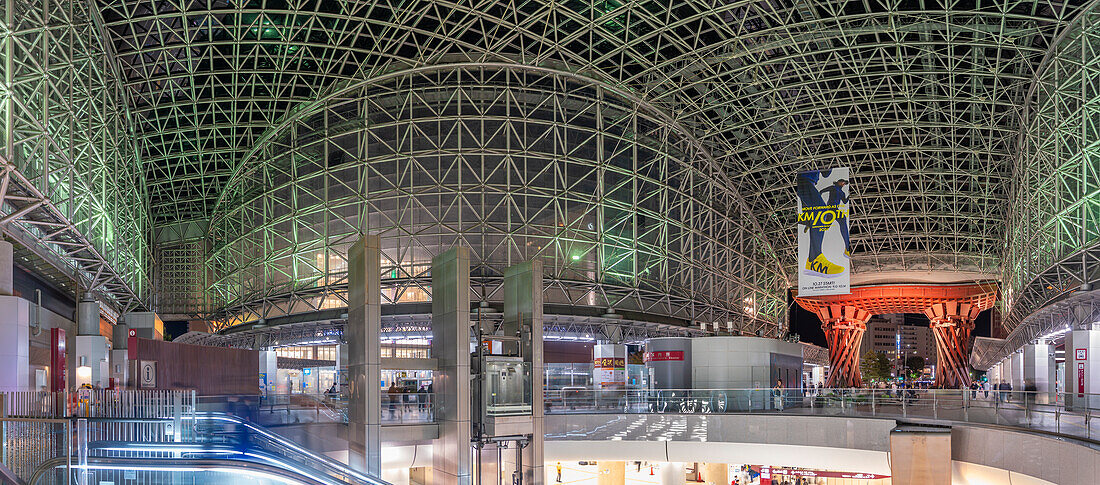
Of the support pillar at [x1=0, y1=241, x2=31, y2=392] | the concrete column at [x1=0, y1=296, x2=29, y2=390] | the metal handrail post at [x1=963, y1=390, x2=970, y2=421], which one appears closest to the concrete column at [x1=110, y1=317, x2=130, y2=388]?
the support pillar at [x1=0, y1=241, x2=31, y2=392]

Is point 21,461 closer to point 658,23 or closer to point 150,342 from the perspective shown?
point 150,342

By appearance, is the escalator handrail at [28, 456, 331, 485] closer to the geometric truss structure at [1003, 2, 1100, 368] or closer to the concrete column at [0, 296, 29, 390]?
the concrete column at [0, 296, 29, 390]

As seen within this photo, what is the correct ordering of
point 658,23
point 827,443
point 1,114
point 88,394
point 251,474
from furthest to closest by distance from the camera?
point 658,23 < point 827,443 < point 1,114 < point 88,394 < point 251,474

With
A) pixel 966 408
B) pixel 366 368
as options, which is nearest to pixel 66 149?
pixel 366 368

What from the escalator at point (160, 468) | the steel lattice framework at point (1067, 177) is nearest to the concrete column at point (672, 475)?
the steel lattice framework at point (1067, 177)

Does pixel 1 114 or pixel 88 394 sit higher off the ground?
pixel 1 114

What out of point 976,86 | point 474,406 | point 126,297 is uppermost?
point 976,86

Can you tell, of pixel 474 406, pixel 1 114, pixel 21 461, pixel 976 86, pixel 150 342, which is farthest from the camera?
pixel 976 86

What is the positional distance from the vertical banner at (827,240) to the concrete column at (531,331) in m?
15.0

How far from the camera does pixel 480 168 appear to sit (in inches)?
1966

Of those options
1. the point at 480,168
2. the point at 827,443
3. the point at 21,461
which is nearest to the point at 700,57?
the point at 480,168

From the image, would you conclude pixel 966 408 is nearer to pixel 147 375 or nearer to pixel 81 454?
pixel 81 454

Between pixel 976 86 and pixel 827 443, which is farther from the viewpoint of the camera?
pixel 976 86

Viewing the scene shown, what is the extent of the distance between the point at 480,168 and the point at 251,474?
129 feet
